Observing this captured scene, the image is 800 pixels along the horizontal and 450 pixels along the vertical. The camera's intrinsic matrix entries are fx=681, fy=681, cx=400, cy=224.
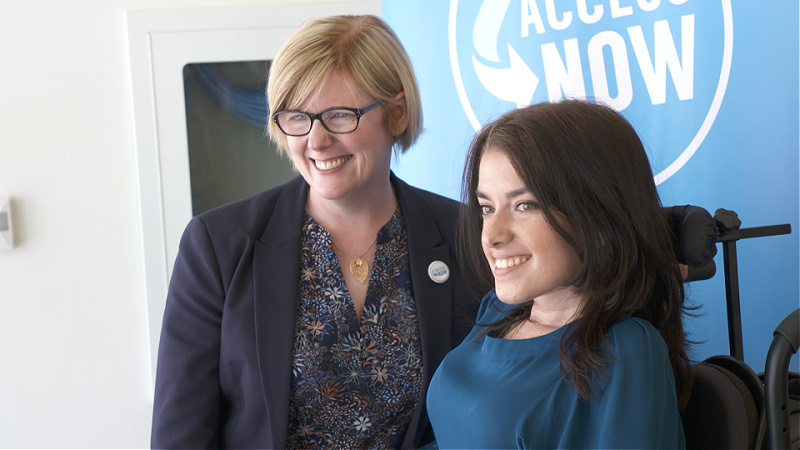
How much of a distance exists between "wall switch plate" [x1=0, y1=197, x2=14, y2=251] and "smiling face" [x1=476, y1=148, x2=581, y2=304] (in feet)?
8.02

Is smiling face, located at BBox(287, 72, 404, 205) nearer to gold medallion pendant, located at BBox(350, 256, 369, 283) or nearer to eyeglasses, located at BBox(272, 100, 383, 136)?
eyeglasses, located at BBox(272, 100, 383, 136)

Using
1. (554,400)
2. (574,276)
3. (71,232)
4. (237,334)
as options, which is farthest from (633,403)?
(71,232)

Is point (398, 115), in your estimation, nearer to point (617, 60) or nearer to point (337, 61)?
point (337, 61)

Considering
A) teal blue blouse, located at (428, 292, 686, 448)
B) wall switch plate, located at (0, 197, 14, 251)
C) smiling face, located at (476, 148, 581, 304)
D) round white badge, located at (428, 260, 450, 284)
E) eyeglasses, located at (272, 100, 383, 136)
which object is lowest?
teal blue blouse, located at (428, 292, 686, 448)

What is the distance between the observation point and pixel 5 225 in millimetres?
2891

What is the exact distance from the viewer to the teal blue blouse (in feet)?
3.51

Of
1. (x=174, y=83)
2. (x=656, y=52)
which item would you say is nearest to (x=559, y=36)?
(x=656, y=52)

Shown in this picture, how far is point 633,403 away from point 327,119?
0.87 metres

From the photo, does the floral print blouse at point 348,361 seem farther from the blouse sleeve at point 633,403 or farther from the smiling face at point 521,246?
the blouse sleeve at point 633,403

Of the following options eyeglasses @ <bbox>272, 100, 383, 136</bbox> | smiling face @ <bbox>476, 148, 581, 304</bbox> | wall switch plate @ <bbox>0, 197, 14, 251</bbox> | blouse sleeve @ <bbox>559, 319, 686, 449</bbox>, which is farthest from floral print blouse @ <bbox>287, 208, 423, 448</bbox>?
wall switch plate @ <bbox>0, 197, 14, 251</bbox>

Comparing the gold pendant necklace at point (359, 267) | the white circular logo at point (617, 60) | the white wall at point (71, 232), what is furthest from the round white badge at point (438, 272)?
the white wall at point (71, 232)

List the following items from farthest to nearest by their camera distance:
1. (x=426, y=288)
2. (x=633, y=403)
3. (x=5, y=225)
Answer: (x=5, y=225) → (x=426, y=288) → (x=633, y=403)

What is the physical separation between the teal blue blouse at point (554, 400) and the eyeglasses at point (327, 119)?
0.57 metres

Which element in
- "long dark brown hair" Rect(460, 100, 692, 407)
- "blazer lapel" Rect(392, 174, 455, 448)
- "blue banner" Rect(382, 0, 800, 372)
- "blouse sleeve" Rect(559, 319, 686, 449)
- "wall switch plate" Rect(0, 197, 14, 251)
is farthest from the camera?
"wall switch plate" Rect(0, 197, 14, 251)
